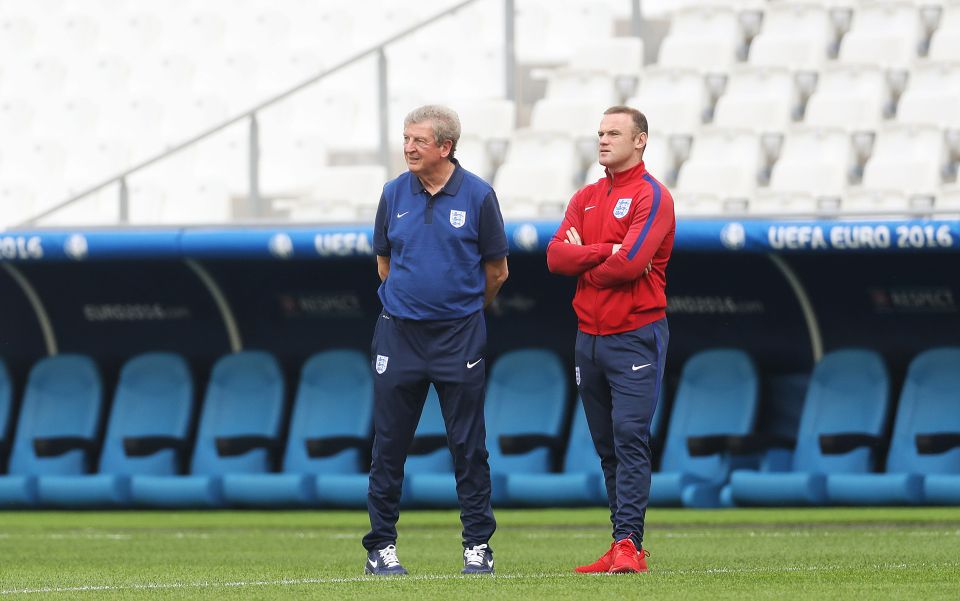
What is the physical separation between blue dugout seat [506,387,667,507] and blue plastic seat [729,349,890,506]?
2.38ft

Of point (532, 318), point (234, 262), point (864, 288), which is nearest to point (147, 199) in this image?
point (234, 262)

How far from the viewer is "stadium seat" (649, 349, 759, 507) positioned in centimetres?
1100

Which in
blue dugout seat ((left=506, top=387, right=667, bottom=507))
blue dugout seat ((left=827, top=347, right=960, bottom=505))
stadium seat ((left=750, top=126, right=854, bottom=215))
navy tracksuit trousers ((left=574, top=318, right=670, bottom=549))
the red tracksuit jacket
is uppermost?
stadium seat ((left=750, top=126, right=854, bottom=215))

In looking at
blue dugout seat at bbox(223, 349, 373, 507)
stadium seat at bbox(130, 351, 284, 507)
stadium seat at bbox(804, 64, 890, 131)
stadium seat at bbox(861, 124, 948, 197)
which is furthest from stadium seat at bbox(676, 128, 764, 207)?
stadium seat at bbox(130, 351, 284, 507)

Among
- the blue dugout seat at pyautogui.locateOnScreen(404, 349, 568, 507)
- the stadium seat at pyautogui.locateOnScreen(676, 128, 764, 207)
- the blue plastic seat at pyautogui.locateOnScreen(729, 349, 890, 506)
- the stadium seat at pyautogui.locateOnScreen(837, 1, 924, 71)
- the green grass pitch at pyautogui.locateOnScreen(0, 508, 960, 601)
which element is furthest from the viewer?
the stadium seat at pyautogui.locateOnScreen(837, 1, 924, 71)

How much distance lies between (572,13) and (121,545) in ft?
21.3

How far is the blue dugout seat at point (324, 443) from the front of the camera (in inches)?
459

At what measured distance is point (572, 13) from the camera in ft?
46.6

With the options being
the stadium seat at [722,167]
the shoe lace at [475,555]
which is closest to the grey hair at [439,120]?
the shoe lace at [475,555]

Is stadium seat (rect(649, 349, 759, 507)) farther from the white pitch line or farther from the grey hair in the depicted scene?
the grey hair

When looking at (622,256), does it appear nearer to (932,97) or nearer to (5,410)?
(932,97)

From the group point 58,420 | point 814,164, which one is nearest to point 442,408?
point 814,164

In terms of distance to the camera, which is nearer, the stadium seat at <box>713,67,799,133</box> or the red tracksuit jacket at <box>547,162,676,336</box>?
the red tracksuit jacket at <box>547,162,676,336</box>

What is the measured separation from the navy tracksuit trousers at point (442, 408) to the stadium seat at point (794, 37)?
763 centimetres
